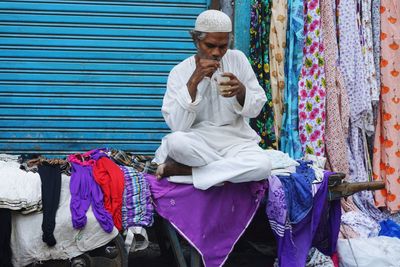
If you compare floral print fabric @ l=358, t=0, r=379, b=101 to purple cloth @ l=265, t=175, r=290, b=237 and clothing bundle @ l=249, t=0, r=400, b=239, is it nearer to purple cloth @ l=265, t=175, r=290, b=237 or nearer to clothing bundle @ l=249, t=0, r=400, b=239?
clothing bundle @ l=249, t=0, r=400, b=239

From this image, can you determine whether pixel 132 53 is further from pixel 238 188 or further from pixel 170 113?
pixel 238 188

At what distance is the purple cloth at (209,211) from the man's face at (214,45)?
848mm

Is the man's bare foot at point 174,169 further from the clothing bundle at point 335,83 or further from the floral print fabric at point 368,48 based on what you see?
the floral print fabric at point 368,48

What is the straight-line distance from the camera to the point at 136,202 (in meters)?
4.04

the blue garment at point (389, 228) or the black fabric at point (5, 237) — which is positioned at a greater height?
the black fabric at point (5, 237)

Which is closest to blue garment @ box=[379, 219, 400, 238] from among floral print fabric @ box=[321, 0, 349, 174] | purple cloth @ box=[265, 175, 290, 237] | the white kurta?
floral print fabric @ box=[321, 0, 349, 174]

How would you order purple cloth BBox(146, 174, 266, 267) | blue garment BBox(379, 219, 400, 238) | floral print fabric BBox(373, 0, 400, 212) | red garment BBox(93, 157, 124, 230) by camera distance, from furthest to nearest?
floral print fabric BBox(373, 0, 400, 212) < blue garment BBox(379, 219, 400, 238) < purple cloth BBox(146, 174, 266, 267) < red garment BBox(93, 157, 124, 230)

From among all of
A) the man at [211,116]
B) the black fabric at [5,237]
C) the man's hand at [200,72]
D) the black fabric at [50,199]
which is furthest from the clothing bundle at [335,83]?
the black fabric at [5,237]

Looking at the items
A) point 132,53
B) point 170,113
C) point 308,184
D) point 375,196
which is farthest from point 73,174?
point 375,196

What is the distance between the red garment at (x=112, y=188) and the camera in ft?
12.9

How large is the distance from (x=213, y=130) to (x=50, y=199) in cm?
120

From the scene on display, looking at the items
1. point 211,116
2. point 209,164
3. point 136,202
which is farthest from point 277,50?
point 136,202

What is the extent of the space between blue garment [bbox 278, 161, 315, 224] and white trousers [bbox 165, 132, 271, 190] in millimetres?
305

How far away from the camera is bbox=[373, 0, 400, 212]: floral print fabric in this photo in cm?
584
